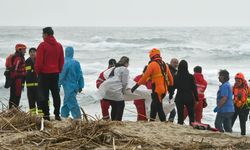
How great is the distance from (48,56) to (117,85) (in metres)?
1.80

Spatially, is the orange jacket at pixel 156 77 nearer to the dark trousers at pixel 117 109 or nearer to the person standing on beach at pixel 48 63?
the dark trousers at pixel 117 109

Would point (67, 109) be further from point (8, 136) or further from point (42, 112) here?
point (8, 136)

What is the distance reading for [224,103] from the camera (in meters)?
11.3

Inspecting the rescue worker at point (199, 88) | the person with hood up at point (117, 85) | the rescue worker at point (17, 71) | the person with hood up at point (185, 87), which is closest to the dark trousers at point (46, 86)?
the person with hood up at point (117, 85)

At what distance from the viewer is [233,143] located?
728 centimetres

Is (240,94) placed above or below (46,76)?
below

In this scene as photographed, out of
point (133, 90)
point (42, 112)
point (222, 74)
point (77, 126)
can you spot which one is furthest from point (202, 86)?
point (77, 126)

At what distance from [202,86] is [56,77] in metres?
Answer: 3.55

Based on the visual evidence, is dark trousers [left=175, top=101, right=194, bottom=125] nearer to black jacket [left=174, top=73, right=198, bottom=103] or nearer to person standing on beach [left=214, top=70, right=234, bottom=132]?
black jacket [left=174, top=73, right=198, bottom=103]

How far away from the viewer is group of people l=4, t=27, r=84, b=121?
361 inches

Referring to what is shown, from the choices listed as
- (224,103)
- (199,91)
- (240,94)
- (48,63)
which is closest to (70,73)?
(48,63)

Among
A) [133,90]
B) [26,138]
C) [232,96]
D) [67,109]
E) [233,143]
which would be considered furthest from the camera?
[232,96]

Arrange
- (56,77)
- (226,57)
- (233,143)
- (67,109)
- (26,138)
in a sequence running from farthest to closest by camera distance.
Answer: (226,57) → (67,109) → (56,77) → (233,143) → (26,138)

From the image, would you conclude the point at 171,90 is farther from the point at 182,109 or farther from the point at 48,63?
the point at 48,63
